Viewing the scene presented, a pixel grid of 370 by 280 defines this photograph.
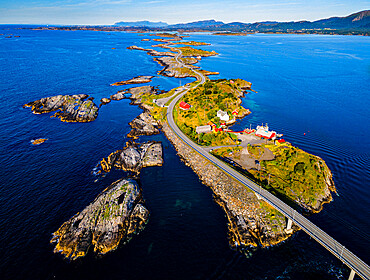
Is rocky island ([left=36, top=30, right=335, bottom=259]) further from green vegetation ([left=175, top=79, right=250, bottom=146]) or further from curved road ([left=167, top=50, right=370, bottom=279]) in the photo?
curved road ([left=167, top=50, right=370, bottom=279])

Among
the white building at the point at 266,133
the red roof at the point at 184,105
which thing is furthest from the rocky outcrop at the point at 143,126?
the white building at the point at 266,133

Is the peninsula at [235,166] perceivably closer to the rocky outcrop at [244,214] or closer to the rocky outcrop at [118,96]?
the rocky outcrop at [244,214]

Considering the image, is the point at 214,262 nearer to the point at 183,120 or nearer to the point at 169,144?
the point at 169,144

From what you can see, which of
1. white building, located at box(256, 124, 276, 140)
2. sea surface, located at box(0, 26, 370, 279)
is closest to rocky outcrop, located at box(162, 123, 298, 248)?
sea surface, located at box(0, 26, 370, 279)

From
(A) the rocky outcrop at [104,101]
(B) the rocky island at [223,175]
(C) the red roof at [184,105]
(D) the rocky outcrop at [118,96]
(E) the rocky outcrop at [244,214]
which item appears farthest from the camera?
(D) the rocky outcrop at [118,96]

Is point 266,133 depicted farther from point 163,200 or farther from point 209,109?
point 163,200

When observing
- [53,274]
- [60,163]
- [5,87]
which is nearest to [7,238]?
[53,274]
